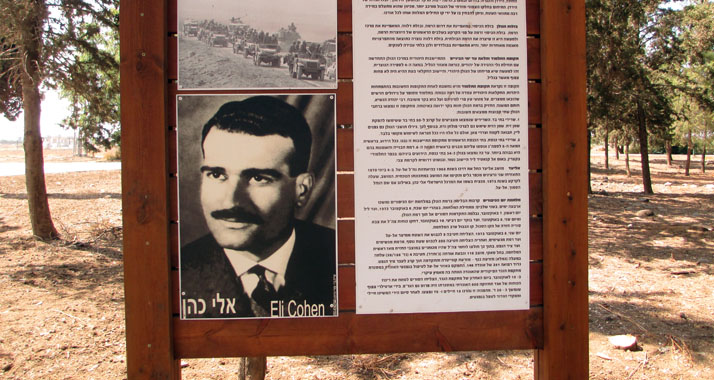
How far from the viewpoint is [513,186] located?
2.21 meters

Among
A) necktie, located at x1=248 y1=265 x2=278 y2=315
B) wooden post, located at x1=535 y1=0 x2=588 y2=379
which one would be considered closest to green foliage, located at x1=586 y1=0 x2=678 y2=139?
wooden post, located at x1=535 y1=0 x2=588 y2=379

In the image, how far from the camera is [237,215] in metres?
2.16

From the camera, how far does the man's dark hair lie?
2137 mm

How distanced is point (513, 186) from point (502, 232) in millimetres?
210

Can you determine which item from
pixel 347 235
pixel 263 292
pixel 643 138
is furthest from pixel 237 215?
pixel 643 138

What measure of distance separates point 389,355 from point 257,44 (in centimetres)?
321

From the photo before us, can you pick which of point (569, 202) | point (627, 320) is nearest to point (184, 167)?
point (569, 202)

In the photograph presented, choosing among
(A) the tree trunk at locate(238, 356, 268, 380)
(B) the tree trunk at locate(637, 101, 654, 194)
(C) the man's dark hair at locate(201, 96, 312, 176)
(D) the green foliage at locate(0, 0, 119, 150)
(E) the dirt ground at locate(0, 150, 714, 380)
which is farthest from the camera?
(B) the tree trunk at locate(637, 101, 654, 194)

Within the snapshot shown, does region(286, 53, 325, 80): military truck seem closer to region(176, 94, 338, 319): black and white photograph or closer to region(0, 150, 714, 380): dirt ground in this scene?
region(176, 94, 338, 319): black and white photograph

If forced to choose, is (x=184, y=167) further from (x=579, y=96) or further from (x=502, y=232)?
(x=579, y=96)

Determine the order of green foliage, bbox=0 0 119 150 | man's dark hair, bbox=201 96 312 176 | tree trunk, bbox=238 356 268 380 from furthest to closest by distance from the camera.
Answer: green foliage, bbox=0 0 119 150 < tree trunk, bbox=238 356 268 380 < man's dark hair, bbox=201 96 312 176

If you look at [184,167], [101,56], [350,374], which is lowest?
[350,374]

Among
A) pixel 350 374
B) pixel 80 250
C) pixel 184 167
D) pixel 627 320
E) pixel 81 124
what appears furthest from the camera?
pixel 81 124

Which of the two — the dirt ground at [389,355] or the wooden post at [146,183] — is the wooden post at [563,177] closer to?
the wooden post at [146,183]
